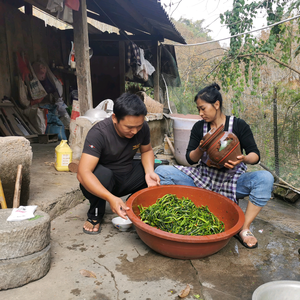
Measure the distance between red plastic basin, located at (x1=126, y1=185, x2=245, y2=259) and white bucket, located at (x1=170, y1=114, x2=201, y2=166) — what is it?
2601 millimetres

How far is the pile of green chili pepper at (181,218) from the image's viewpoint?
2.12 meters

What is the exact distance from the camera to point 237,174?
254 cm

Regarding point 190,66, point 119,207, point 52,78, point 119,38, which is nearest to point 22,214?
point 119,207

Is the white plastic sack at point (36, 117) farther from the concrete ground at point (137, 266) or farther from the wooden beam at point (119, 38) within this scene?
the concrete ground at point (137, 266)

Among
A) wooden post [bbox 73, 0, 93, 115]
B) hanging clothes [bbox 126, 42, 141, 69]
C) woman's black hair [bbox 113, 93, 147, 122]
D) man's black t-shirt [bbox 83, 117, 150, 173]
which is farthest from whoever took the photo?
hanging clothes [bbox 126, 42, 141, 69]

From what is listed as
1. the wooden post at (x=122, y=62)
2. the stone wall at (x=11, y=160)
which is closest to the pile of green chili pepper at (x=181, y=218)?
the stone wall at (x=11, y=160)

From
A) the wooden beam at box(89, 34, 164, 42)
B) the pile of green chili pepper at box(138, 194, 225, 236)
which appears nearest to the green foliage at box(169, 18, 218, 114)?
the wooden beam at box(89, 34, 164, 42)

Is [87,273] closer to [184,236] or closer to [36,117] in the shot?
[184,236]

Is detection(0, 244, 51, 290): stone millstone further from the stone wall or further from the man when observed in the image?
the stone wall

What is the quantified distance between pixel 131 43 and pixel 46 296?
698 centimetres

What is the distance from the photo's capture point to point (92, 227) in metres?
2.53

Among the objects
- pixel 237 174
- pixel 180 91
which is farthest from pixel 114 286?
pixel 180 91

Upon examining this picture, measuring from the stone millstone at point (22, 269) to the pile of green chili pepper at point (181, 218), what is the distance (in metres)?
0.81

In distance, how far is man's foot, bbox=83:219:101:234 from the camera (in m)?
2.51
